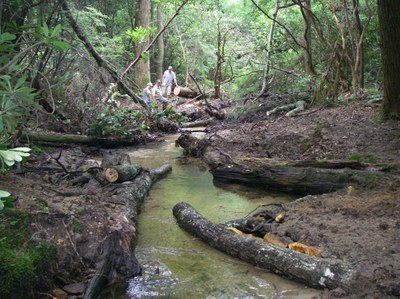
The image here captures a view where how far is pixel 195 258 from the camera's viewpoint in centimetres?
506

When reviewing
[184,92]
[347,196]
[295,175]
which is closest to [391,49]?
[295,175]

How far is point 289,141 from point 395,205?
184 inches

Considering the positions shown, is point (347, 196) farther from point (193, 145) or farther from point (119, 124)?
point (119, 124)

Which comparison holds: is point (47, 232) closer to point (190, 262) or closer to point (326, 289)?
point (190, 262)

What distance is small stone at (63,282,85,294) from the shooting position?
4004 millimetres

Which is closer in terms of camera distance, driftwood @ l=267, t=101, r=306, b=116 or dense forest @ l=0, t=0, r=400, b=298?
dense forest @ l=0, t=0, r=400, b=298

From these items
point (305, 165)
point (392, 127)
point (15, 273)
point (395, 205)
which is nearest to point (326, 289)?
point (395, 205)

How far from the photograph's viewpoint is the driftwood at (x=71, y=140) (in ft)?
31.7

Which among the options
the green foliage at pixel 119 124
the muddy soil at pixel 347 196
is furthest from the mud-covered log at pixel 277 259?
the green foliage at pixel 119 124

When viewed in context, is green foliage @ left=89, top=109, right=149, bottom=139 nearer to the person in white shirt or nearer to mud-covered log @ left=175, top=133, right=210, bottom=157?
mud-covered log @ left=175, top=133, right=210, bottom=157

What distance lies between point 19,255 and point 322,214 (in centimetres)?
397

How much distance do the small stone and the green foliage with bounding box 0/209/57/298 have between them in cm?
28

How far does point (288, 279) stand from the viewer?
4.45 metres

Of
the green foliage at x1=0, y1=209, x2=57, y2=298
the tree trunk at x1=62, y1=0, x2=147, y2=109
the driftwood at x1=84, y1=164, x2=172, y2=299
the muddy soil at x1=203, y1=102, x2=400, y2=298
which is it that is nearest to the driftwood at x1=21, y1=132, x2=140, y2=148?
the tree trunk at x1=62, y1=0, x2=147, y2=109
